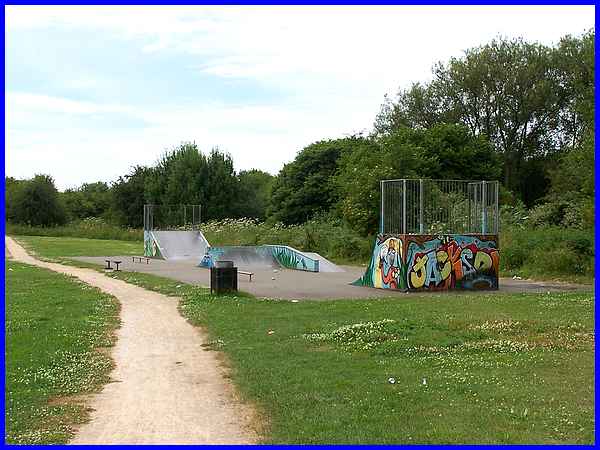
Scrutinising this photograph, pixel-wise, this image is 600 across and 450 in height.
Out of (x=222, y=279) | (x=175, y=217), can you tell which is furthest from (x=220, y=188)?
(x=222, y=279)

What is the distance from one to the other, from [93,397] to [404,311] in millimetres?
8196

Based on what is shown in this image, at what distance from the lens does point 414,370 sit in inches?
370

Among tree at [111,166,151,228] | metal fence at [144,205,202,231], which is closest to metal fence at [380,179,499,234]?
metal fence at [144,205,202,231]

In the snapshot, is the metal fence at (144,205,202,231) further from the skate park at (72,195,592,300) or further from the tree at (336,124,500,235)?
the skate park at (72,195,592,300)

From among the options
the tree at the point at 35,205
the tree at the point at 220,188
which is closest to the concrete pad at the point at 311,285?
the tree at the point at 220,188

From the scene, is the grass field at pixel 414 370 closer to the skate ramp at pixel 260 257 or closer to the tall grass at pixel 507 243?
the tall grass at pixel 507 243

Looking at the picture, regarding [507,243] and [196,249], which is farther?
[196,249]

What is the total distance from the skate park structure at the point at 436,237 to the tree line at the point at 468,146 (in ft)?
38.6

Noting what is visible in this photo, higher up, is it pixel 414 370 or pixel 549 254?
pixel 549 254

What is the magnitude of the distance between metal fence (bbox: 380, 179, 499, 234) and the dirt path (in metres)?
9.35

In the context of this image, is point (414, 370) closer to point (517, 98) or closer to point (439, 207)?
point (439, 207)

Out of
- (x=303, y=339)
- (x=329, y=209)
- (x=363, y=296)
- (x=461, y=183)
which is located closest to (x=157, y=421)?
(x=303, y=339)

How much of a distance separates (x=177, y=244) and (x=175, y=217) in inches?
326

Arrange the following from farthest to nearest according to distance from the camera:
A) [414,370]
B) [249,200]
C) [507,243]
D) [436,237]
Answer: [249,200], [507,243], [436,237], [414,370]
